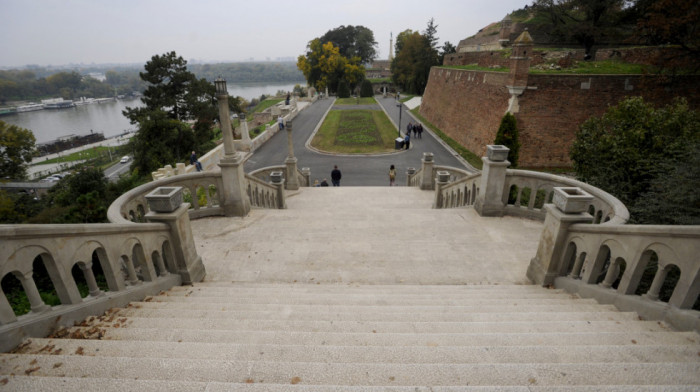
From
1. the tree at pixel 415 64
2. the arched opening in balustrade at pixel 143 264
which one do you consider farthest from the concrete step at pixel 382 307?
the tree at pixel 415 64

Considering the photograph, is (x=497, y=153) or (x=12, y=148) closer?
(x=497, y=153)

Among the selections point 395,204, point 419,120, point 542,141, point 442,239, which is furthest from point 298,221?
point 419,120

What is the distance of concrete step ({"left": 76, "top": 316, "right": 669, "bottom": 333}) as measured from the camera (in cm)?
314

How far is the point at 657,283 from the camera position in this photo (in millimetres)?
3236

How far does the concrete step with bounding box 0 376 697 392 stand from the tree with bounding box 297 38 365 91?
64.3 metres

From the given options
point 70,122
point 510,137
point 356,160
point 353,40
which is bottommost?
point 70,122

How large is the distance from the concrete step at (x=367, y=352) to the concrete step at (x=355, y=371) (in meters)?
0.19

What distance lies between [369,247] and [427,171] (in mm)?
7218

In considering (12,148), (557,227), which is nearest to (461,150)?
(557,227)

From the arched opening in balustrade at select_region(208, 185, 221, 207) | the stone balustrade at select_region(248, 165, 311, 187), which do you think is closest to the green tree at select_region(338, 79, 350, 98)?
the stone balustrade at select_region(248, 165, 311, 187)

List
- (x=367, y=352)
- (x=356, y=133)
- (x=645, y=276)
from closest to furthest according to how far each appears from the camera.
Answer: (x=367, y=352) < (x=645, y=276) < (x=356, y=133)

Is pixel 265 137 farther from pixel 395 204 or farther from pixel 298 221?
pixel 298 221

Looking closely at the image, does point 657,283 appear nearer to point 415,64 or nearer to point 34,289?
point 34,289

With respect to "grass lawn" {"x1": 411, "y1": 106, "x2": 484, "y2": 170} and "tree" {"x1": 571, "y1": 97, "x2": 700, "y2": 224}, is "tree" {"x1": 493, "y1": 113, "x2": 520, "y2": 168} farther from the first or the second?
"tree" {"x1": 571, "y1": 97, "x2": 700, "y2": 224}
